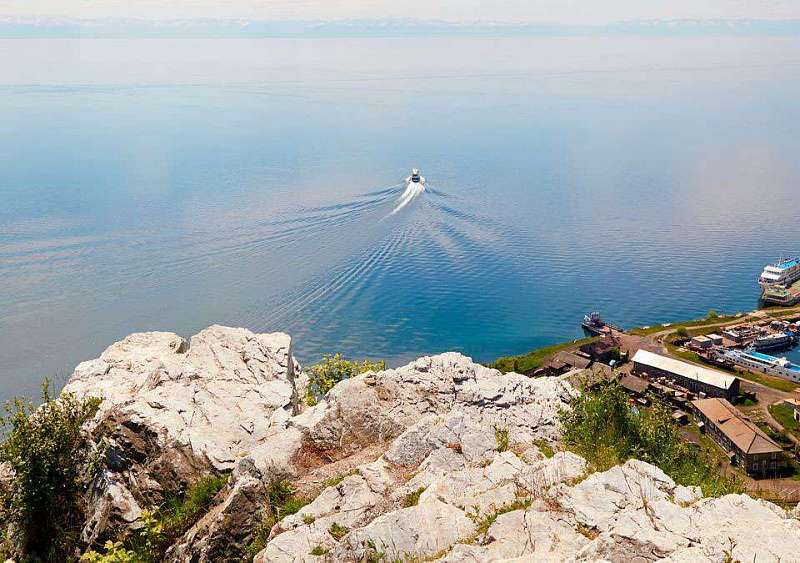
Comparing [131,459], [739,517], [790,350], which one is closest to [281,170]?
[790,350]

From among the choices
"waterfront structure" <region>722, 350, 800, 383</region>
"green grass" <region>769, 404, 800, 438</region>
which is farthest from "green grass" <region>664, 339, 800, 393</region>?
"green grass" <region>769, 404, 800, 438</region>

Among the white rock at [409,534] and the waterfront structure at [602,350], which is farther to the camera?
the waterfront structure at [602,350]

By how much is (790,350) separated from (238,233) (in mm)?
71692

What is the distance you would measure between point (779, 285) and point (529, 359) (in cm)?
4276

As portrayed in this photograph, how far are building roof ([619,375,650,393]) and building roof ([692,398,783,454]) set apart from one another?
5.38 metres

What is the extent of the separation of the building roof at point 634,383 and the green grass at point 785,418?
11014mm

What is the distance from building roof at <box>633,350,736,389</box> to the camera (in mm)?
62188

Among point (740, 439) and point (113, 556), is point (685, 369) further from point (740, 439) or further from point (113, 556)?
point (113, 556)

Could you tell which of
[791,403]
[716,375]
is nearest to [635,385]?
[716,375]

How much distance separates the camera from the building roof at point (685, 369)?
204 feet

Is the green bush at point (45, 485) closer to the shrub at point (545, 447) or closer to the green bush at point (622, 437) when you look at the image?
the shrub at point (545, 447)

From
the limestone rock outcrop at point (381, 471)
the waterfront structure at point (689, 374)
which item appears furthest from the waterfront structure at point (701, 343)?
the limestone rock outcrop at point (381, 471)

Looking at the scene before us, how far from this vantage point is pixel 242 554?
15.4 meters

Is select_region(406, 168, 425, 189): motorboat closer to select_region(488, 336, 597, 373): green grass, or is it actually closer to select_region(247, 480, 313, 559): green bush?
select_region(488, 336, 597, 373): green grass
